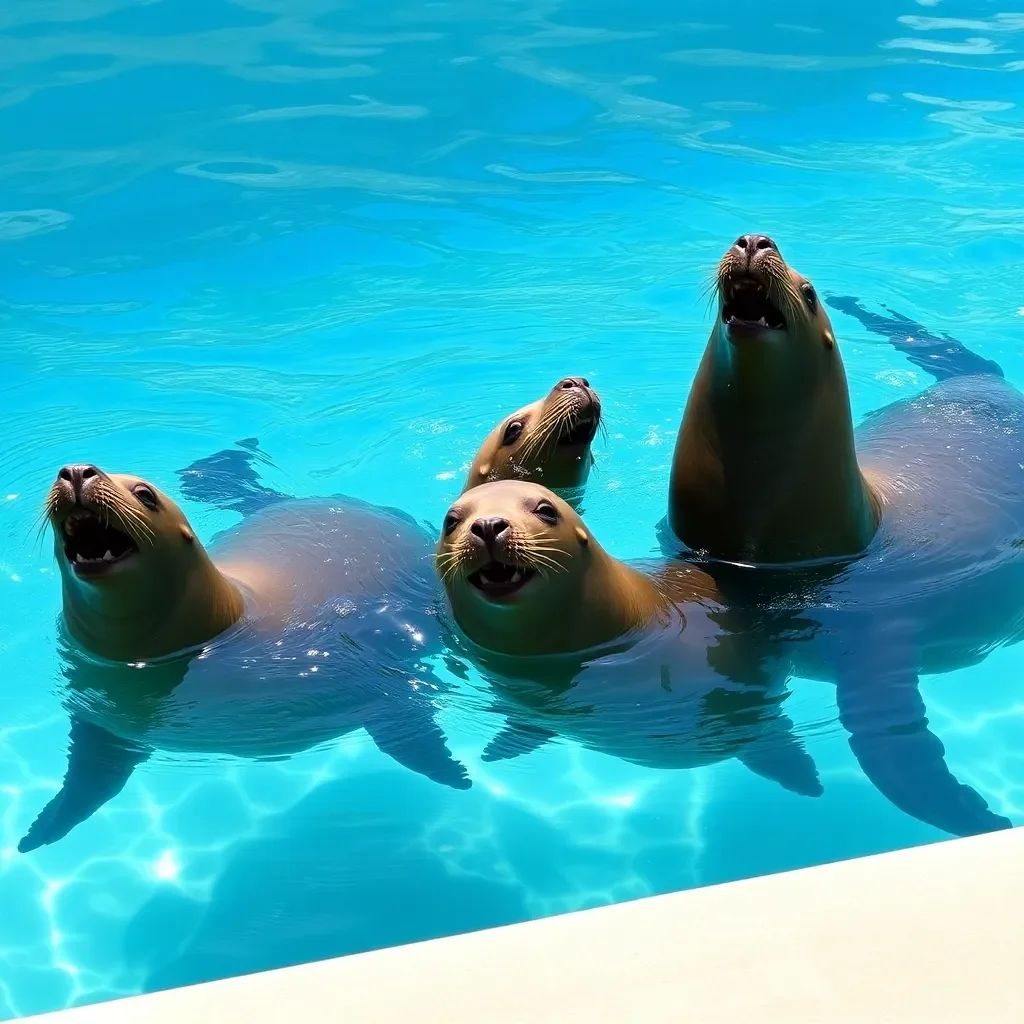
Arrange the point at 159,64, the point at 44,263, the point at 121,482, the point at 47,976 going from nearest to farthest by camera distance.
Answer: the point at 47,976, the point at 121,482, the point at 44,263, the point at 159,64

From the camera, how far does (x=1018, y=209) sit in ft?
31.1

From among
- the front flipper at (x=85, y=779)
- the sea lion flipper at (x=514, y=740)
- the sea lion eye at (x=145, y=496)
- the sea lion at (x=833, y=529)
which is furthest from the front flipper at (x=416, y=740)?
the sea lion at (x=833, y=529)

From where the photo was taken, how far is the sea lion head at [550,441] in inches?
197

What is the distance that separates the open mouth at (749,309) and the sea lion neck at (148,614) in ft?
6.21

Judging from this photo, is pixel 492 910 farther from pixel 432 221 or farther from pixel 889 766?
pixel 432 221

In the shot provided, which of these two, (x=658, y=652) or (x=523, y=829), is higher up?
(x=658, y=652)

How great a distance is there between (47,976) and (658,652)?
6.76ft

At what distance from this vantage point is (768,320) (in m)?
4.44

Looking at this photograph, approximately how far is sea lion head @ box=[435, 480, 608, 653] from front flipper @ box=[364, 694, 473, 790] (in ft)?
1.22

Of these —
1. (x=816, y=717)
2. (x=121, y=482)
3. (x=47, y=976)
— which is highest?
(x=121, y=482)

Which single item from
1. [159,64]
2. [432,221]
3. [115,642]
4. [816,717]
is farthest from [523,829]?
[159,64]

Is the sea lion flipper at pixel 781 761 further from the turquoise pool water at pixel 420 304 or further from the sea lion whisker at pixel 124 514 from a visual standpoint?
the sea lion whisker at pixel 124 514

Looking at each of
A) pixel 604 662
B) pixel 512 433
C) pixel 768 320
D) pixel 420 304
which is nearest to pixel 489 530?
pixel 604 662

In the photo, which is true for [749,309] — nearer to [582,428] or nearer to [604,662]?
[582,428]
